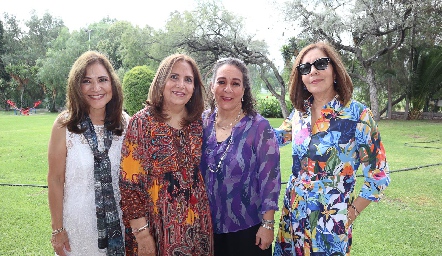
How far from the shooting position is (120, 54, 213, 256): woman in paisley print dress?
199 cm

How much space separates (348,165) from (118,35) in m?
27.5

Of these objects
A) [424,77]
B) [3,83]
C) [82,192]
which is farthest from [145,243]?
[3,83]

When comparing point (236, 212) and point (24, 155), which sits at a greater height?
point (236, 212)

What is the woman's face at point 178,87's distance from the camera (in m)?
2.09

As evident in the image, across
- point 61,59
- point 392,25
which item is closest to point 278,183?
point 392,25

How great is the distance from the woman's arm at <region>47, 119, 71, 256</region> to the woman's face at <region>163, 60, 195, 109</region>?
27.8 inches

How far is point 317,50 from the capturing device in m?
2.17

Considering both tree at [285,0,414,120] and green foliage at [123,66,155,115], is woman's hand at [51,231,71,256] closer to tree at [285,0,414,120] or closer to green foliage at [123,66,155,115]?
green foliage at [123,66,155,115]

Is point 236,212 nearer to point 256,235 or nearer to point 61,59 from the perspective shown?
point 256,235

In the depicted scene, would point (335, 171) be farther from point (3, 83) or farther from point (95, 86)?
point (3, 83)

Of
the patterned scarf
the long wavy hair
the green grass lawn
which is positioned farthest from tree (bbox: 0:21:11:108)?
the long wavy hair

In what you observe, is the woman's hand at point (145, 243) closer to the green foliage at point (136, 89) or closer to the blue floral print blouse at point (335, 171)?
the blue floral print blouse at point (335, 171)

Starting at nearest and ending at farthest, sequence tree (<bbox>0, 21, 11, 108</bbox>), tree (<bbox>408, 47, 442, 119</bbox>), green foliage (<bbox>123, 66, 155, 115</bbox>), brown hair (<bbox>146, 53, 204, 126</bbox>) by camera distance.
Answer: brown hair (<bbox>146, 53, 204, 126</bbox>) → green foliage (<bbox>123, 66, 155, 115</bbox>) → tree (<bbox>408, 47, 442, 119</bbox>) → tree (<bbox>0, 21, 11, 108</bbox>)

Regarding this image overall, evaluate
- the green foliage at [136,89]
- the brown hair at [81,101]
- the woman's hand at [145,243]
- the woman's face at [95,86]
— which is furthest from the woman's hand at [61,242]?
the green foliage at [136,89]
